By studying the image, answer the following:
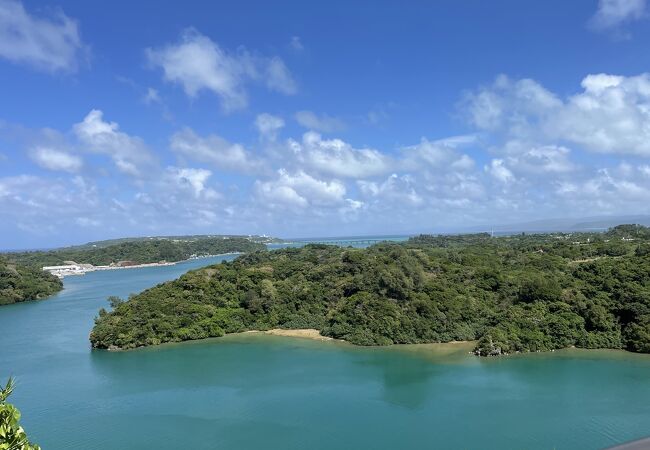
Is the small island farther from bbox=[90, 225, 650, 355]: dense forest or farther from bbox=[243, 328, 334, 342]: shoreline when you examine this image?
bbox=[243, 328, 334, 342]: shoreline

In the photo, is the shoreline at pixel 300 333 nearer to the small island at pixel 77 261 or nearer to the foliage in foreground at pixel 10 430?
the foliage in foreground at pixel 10 430

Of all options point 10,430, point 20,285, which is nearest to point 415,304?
point 10,430

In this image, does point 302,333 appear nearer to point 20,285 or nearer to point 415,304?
point 415,304

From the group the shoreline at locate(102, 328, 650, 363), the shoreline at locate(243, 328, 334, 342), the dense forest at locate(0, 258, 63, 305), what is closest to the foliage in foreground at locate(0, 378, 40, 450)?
the shoreline at locate(102, 328, 650, 363)

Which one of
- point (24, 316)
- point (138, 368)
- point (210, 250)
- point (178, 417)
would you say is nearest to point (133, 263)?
point (210, 250)

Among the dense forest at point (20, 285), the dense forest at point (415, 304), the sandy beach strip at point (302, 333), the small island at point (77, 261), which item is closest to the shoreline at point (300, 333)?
the sandy beach strip at point (302, 333)
